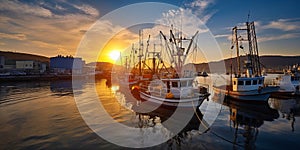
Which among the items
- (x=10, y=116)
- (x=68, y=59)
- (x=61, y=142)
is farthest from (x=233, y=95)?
(x=68, y=59)

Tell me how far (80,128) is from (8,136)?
4.18 m

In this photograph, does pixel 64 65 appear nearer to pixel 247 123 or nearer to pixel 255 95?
pixel 255 95

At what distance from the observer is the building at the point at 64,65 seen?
91338 millimetres

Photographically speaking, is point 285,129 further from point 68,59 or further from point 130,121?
point 68,59

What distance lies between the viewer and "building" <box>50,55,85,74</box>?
3596 inches

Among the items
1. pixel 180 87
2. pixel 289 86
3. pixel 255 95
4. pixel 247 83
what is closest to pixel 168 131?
pixel 180 87

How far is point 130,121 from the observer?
14492 mm

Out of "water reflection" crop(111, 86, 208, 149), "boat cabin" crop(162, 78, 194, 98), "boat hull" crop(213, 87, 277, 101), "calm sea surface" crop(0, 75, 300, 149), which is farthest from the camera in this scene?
"boat hull" crop(213, 87, 277, 101)

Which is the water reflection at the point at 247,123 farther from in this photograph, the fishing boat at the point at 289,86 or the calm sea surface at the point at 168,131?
the fishing boat at the point at 289,86

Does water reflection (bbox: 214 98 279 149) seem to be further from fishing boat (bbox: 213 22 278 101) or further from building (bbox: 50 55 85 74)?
→ building (bbox: 50 55 85 74)

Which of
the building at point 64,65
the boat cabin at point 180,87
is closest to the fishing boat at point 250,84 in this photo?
the boat cabin at point 180,87

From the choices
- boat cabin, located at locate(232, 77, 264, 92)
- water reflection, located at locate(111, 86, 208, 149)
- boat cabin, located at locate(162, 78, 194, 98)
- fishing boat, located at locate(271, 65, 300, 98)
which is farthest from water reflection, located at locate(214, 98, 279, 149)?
fishing boat, located at locate(271, 65, 300, 98)

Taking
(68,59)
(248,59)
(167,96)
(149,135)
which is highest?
(68,59)

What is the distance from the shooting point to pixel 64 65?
9494cm
